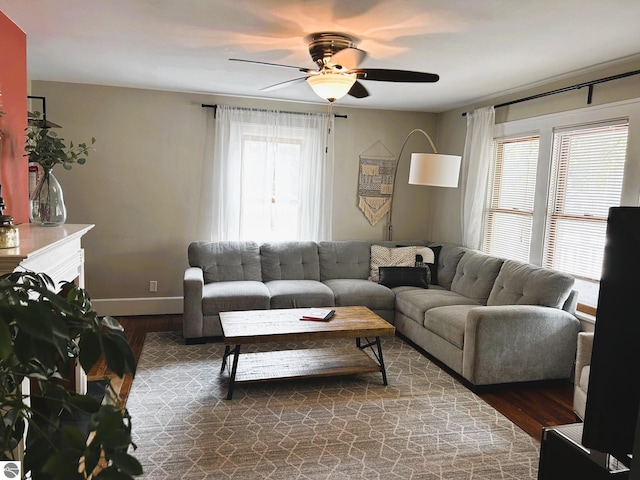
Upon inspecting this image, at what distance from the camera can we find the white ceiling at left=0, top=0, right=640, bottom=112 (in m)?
2.46

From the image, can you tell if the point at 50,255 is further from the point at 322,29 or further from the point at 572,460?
→ the point at 572,460

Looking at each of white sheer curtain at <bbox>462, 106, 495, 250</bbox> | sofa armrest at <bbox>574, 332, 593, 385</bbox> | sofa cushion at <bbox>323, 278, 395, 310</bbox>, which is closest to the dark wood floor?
sofa armrest at <bbox>574, 332, 593, 385</bbox>

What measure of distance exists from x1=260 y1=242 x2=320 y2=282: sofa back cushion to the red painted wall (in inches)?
95.2

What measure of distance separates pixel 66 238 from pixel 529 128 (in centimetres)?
381

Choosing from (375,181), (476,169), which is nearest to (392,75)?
(476,169)

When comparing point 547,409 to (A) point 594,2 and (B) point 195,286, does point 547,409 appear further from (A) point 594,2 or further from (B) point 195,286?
(B) point 195,286

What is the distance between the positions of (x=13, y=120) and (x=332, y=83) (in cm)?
188

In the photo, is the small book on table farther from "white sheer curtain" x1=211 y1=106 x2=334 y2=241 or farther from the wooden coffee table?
"white sheer curtain" x1=211 y1=106 x2=334 y2=241

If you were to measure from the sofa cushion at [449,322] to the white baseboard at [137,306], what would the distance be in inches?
109

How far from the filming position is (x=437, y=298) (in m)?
4.31

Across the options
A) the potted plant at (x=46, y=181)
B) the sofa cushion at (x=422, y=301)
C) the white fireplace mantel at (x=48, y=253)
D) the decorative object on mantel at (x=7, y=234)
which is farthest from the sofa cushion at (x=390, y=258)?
the decorative object on mantel at (x=7, y=234)

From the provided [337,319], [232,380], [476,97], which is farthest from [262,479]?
[476,97]

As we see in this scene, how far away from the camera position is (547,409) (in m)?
3.21

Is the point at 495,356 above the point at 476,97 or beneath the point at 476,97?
beneath
